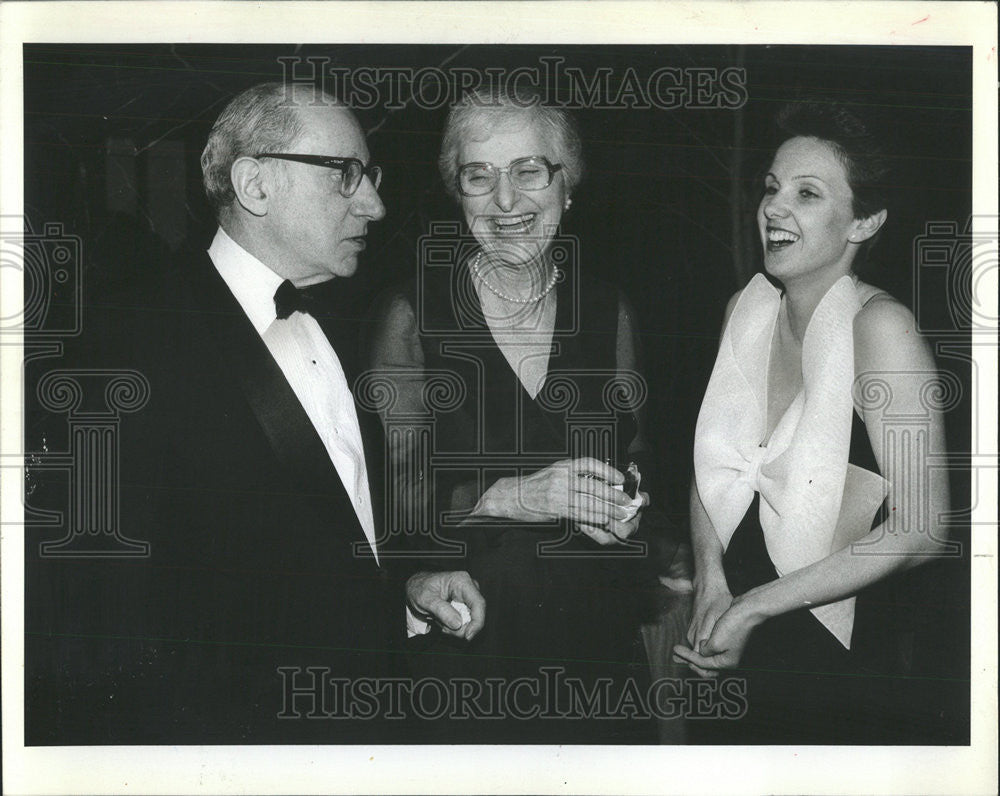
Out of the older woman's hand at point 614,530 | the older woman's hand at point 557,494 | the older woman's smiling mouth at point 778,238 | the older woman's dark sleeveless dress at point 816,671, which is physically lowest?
the older woman's dark sleeveless dress at point 816,671

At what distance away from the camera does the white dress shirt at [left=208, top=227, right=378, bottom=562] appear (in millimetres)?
2125

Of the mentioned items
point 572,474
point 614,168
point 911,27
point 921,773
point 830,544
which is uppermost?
point 911,27

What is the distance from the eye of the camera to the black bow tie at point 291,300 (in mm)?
2122

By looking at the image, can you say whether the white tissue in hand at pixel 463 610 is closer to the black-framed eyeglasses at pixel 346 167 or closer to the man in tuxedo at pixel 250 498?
the man in tuxedo at pixel 250 498

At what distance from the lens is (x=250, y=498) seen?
212cm

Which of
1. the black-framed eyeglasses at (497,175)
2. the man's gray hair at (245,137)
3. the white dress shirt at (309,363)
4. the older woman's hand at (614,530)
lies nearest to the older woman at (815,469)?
the older woman's hand at (614,530)

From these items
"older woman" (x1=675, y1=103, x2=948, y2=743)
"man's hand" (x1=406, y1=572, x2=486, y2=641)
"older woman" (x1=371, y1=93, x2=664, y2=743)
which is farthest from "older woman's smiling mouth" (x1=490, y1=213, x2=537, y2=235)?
"man's hand" (x1=406, y1=572, x2=486, y2=641)

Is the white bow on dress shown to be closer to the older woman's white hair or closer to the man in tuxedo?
the older woman's white hair

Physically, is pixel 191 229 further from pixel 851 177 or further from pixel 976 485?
pixel 976 485

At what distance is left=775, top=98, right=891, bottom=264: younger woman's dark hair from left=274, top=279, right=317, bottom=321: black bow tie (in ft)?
3.51

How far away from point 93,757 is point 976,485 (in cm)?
201

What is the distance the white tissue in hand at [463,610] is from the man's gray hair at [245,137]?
3.23 ft

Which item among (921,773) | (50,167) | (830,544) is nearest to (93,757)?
(50,167)

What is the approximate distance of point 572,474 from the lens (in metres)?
2.13
